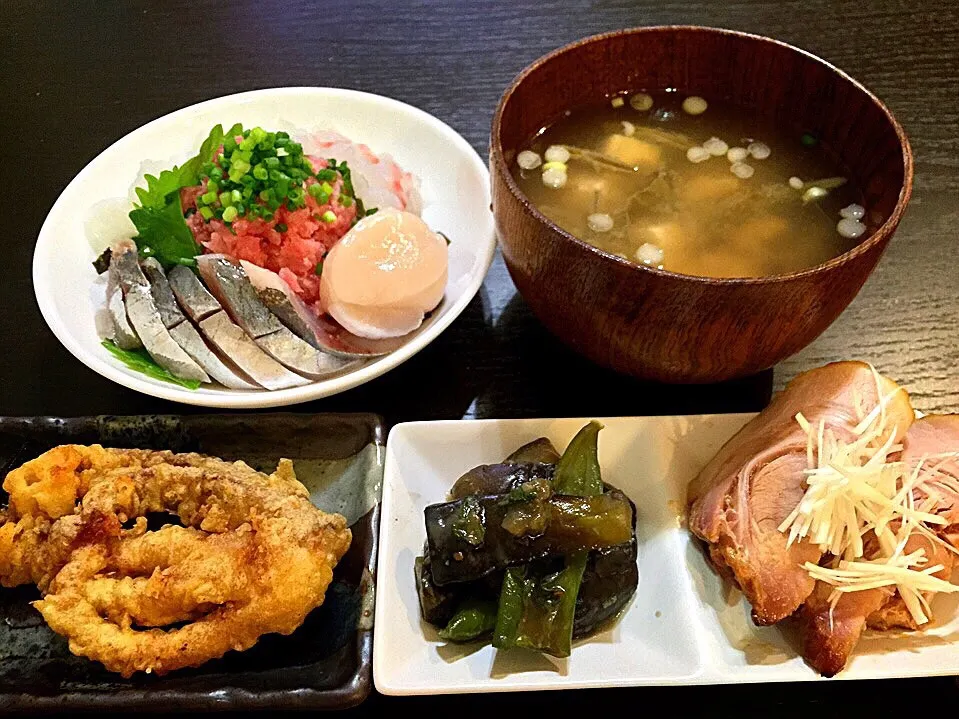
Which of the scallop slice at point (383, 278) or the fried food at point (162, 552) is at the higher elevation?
the scallop slice at point (383, 278)

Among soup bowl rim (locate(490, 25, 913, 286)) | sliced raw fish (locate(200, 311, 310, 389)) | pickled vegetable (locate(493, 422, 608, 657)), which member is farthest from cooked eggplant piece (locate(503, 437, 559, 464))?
sliced raw fish (locate(200, 311, 310, 389))

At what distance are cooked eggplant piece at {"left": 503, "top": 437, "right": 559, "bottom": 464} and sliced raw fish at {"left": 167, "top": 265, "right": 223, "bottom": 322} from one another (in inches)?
29.7

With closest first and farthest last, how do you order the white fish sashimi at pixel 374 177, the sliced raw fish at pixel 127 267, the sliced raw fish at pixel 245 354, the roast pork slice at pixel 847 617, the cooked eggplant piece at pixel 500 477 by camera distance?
the roast pork slice at pixel 847 617 < the cooked eggplant piece at pixel 500 477 < the sliced raw fish at pixel 245 354 < the sliced raw fish at pixel 127 267 < the white fish sashimi at pixel 374 177

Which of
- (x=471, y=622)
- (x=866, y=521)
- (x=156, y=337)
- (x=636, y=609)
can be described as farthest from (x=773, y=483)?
(x=156, y=337)

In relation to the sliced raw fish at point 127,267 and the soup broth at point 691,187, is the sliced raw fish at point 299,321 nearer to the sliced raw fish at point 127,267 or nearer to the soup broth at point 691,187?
the sliced raw fish at point 127,267

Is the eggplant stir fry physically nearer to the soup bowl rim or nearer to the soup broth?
the soup bowl rim

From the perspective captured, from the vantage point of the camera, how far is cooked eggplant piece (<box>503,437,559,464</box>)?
1.51 meters

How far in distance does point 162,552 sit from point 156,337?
528 millimetres

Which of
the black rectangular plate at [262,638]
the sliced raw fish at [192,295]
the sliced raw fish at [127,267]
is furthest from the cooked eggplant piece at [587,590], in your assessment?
the sliced raw fish at [127,267]

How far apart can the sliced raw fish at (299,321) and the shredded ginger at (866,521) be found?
88cm

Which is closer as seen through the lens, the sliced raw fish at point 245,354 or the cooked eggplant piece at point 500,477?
the cooked eggplant piece at point 500,477

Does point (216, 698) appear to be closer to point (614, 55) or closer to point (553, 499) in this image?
point (553, 499)

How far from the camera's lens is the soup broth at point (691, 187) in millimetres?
1578

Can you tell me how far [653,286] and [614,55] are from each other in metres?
0.65
